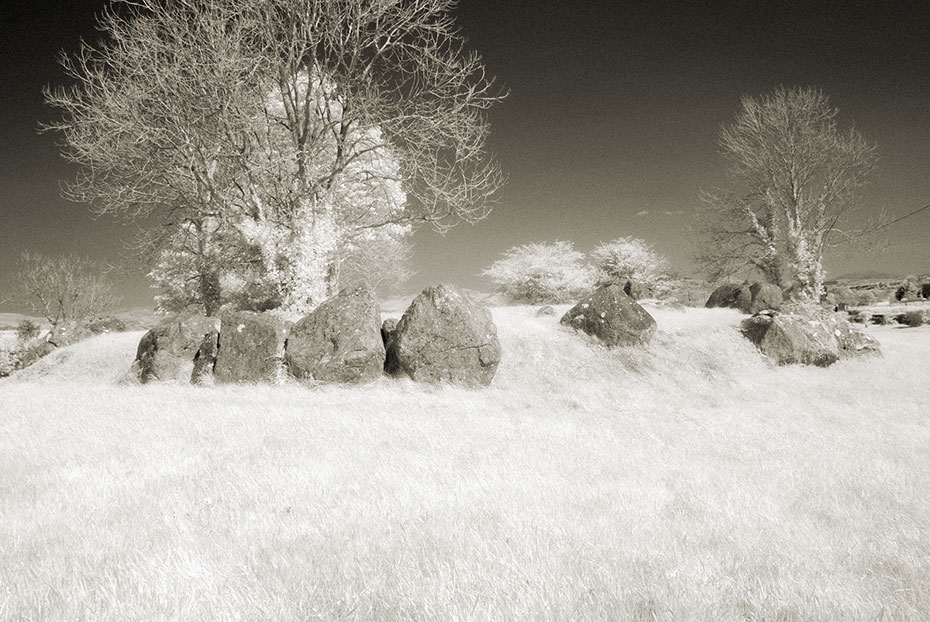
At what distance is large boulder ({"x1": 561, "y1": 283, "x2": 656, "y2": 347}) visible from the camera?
13664 millimetres

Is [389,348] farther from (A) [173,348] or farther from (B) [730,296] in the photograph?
(B) [730,296]

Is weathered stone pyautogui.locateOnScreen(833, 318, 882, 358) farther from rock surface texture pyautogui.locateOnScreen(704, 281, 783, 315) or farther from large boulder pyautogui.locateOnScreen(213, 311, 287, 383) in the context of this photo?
large boulder pyautogui.locateOnScreen(213, 311, 287, 383)

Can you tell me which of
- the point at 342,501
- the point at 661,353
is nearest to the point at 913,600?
the point at 342,501

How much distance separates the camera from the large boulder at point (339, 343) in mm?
10734

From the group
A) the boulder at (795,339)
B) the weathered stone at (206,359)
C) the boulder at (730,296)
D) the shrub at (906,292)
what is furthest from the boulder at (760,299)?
the shrub at (906,292)

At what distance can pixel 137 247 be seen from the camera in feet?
58.1

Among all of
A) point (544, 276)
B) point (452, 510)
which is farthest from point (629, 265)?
point (452, 510)

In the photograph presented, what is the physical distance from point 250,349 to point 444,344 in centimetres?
491

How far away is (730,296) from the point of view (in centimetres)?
A: 2077

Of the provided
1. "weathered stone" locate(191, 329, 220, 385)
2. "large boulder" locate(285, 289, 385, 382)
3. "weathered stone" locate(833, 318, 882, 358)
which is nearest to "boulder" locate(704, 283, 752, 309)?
"weathered stone" locate(833, 318, 882, 358)

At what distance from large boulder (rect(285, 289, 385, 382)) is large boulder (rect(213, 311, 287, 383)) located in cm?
36

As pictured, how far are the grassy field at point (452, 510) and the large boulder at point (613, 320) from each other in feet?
14.3

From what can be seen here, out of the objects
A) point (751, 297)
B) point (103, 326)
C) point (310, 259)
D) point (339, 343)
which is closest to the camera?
point (339, 343)

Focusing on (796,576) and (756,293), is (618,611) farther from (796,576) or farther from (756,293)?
(756,293)
